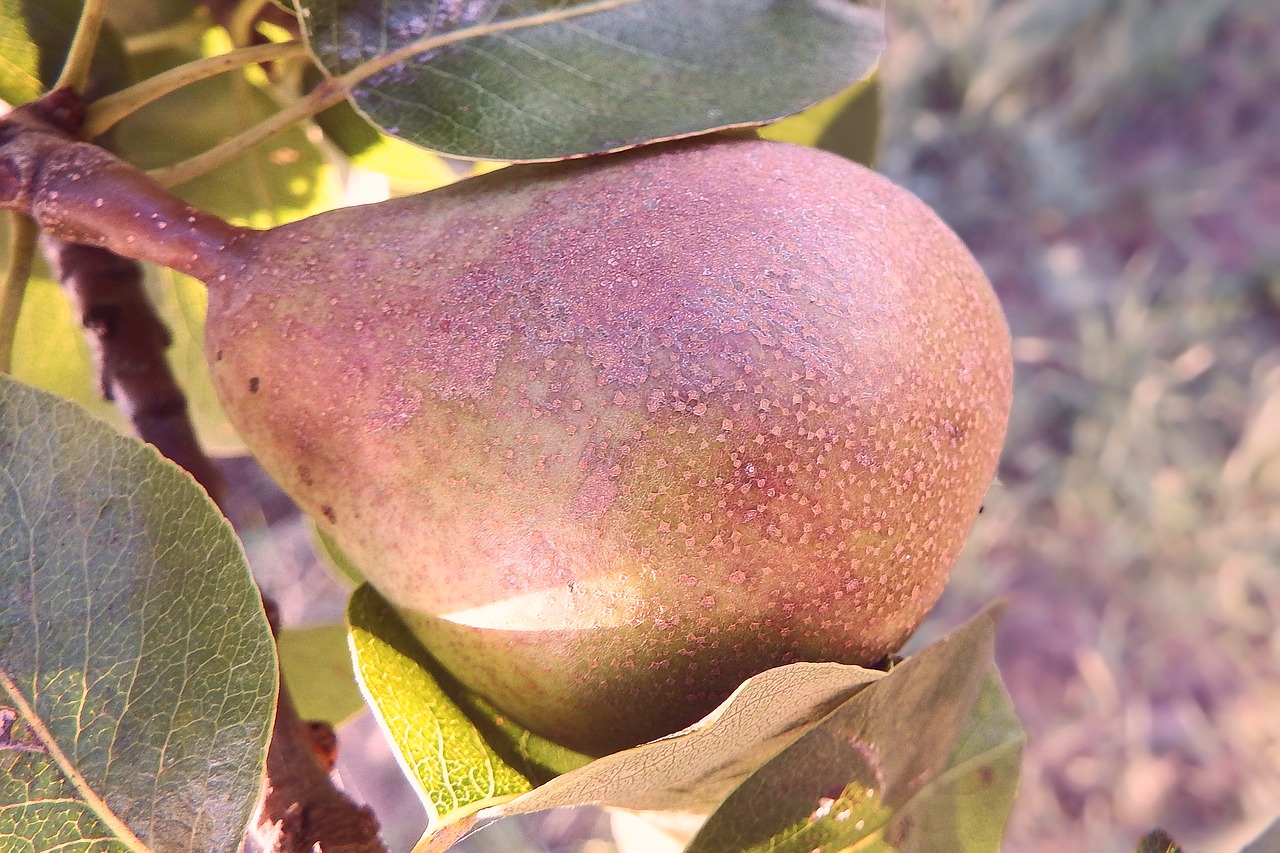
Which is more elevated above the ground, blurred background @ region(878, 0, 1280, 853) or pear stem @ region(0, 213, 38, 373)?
pear stem @ region(0, 213, 38, 373)

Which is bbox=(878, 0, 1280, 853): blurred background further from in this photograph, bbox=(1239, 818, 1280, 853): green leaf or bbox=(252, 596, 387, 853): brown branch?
bbox=(252, 596, 387, 853): brown branch

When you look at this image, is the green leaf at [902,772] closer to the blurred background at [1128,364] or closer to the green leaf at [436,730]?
the green leaf at [436,730]

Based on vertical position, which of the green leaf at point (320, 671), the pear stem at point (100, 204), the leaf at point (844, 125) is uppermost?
the pear stem at point (100, 204)

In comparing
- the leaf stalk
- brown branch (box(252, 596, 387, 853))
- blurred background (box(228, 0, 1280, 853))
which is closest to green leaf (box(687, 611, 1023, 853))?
brown branch (box(252, 596, 387, 853))

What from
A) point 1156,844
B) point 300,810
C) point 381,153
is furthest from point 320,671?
point 1156,844

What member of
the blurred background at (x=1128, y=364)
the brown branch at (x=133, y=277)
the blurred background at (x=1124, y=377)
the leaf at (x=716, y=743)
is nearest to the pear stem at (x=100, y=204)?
the brown branch at (x=133, y=277)
